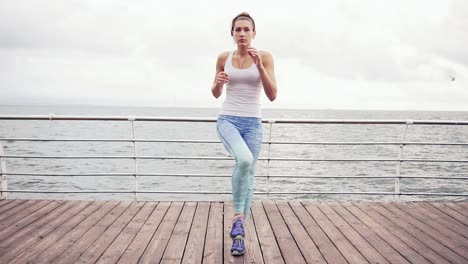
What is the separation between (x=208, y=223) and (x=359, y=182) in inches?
483

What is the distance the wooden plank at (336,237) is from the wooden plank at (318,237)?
0.13ft

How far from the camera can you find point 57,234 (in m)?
2.71

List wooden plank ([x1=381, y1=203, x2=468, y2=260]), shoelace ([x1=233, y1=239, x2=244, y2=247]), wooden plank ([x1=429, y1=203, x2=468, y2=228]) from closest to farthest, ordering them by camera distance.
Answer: shoelace ([x1=233, y1=239, x2=244, y2=247]), wooden plank ([x1=381, y1=203, x2=468, y2=260]), wooden plank ([x1=429, y1=203, x2=468, y2=228])

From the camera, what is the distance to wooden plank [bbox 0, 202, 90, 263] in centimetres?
233

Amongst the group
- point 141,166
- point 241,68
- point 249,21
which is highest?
point 249,21

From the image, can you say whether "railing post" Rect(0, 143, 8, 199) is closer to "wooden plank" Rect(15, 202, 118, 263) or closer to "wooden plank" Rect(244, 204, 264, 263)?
"wooden plank" Rect(15, 202, 118, 263)

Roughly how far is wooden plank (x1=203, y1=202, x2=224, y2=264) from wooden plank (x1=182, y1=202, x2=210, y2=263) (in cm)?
4

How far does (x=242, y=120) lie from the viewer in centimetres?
237

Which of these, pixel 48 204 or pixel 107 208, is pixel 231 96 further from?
pixel 48 204

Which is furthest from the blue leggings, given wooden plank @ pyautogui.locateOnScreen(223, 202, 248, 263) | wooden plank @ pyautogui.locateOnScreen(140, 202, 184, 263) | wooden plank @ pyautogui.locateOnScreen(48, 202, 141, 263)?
wooden plank @ pyautogui.locateOnScreen(48, 202, 141, 263)

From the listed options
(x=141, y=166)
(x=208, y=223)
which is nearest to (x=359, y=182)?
(x=141, y=166)

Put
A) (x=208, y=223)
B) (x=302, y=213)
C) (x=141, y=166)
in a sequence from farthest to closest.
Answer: (x=141, y=166) → (x=302, y=213) → (x=208, y=223)

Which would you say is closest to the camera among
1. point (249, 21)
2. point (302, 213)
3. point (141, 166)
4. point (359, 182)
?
point (249, 21)

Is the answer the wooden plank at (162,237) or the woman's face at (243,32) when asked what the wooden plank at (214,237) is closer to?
the wooden plank at (162,237)
